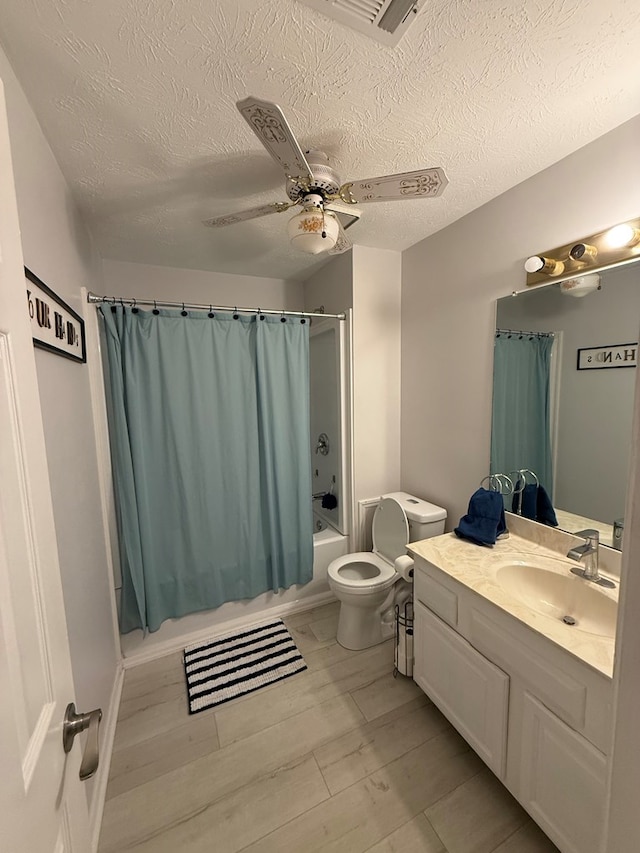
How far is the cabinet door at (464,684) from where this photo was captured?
1179 millimetres

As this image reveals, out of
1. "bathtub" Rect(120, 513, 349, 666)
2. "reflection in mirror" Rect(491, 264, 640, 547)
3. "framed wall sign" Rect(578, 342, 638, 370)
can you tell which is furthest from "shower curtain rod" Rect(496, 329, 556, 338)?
"bathtub" Rect(120, 513, 349, 666)

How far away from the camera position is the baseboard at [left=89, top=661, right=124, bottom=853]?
116cm

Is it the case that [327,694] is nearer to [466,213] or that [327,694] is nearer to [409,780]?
[409,780]

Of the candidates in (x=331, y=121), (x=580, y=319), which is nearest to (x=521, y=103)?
(x=331, y=121)

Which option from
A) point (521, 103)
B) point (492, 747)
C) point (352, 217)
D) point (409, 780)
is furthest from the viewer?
point (352, 217)

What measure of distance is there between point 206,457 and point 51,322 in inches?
42.4

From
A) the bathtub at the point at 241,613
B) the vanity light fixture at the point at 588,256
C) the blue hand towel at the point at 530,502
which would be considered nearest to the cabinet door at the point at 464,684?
the blue hand towel at the point at 530,502

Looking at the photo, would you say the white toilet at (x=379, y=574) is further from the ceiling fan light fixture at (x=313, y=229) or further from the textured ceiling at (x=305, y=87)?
the textured ceiling at (x=305, y=87)

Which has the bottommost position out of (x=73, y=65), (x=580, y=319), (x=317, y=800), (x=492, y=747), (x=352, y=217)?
(x=317, y=800)

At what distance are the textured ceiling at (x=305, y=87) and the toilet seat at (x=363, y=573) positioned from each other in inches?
79.7

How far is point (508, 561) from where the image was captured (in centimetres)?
143

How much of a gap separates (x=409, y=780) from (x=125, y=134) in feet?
8.64

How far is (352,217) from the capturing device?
157cm

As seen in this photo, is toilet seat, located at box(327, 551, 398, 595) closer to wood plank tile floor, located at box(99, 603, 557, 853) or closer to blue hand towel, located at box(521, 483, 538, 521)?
wood plank tile floor, located at box(99, 603, 557, 853)
